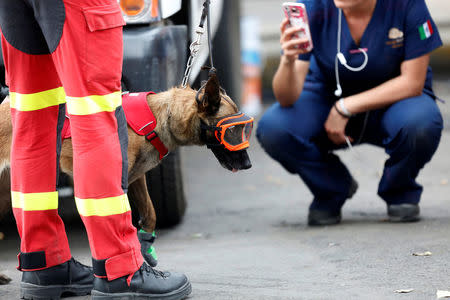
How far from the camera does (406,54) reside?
12.0 feet

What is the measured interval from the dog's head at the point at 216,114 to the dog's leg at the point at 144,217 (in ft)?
1.40

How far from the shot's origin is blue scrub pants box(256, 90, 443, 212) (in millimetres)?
3625

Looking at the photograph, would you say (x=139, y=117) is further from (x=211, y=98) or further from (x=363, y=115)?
(x=363, y=115)

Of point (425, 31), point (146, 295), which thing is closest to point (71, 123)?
point (146, 295)

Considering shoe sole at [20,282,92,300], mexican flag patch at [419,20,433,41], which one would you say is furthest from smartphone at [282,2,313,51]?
shoe sole at [20,282,92,300]

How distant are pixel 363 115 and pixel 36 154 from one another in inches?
75.4

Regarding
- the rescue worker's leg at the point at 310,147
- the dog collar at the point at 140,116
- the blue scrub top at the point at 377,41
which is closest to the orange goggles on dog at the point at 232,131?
the dog collar at the point at 140,116

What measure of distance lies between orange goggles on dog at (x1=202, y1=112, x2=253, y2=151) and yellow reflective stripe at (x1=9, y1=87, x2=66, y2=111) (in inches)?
22.7

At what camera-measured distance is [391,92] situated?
12.1 ft

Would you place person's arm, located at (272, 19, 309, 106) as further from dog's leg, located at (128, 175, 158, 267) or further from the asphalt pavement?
dog's leg, located at (128, 175, 158, 267)

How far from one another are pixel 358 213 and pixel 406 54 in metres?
1.03

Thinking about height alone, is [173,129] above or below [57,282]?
above

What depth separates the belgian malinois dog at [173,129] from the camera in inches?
109

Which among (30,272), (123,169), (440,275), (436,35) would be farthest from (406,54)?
(30,272)
